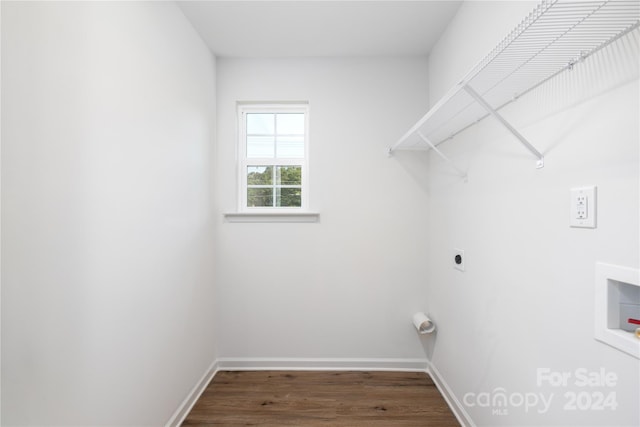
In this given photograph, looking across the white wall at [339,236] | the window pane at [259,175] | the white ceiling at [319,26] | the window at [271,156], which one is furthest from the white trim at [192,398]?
the white ceiling at [319,26]

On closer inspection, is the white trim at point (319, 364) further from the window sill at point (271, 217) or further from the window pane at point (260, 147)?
the window pane at point (260, 147)

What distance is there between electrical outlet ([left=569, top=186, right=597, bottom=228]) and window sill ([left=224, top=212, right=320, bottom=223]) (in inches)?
63.0

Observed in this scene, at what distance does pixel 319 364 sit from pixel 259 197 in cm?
141

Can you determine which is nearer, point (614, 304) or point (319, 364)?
point (614, 304)

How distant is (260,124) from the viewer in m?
2.48

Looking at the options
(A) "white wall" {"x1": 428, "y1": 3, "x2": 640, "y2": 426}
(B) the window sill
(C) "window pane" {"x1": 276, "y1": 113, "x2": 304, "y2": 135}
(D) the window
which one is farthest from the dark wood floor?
(C) "window pane" {"x1": 276, "y1": 113, "x2": 304, "y2": 135}

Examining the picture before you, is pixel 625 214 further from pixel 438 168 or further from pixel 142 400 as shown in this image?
pixel 142 400

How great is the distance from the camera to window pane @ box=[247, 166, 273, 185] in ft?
→ 8.14

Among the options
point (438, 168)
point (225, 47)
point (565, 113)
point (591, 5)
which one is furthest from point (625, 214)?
point (225, 47)

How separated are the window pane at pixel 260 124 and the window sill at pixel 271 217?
68 cm

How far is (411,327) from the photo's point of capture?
7.73 feet

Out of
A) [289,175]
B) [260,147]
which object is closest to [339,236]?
[289,175]

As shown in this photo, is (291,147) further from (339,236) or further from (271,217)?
(339,236)

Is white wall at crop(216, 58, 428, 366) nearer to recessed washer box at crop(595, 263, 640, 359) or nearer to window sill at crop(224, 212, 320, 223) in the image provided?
window sill at crop(224, 212, 320, 223)
